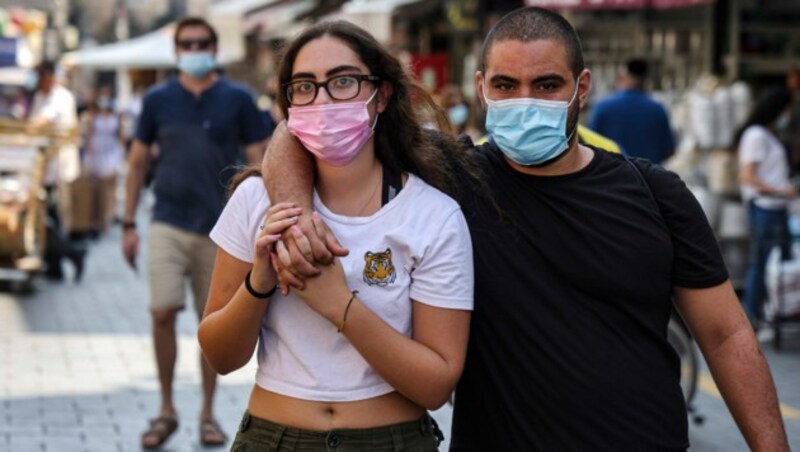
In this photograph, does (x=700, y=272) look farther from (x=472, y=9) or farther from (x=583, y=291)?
(x=472, y=9)

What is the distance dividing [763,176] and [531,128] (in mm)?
8841

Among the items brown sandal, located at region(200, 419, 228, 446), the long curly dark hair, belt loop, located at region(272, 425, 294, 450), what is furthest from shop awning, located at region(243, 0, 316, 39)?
belt loop, located at region(272, 425, 294, 450)

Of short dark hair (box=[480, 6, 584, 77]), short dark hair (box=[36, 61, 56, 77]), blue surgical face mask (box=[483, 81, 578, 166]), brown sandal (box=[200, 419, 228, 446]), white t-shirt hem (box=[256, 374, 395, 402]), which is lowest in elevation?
brown sandal (box=[200, 419, 228, 446])

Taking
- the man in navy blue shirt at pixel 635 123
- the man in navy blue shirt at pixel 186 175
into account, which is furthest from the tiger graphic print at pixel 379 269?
the man in navy blue shirt at pixel 635 123

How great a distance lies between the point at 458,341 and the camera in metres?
3.42

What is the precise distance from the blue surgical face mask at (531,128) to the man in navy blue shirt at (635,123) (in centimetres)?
721

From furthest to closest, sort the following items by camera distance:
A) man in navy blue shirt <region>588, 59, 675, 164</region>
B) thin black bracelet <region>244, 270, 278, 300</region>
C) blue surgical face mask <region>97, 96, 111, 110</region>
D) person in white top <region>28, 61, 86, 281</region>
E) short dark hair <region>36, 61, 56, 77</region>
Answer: blue surgical face mask <region>97, 96, 111, 110</region>
short dark hair <region>36, 61, 56, 77</region>
person in white top <region>28, 61, 86, 281</region>
man in navy blue shirt <region>588, 59, 675, 164</region>
thin black bracelet <region>244, 270, 278, 300</region>

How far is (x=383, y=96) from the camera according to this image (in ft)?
12.0

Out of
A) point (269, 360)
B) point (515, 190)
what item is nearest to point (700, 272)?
point (515, 190)

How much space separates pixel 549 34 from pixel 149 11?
74.7 metres

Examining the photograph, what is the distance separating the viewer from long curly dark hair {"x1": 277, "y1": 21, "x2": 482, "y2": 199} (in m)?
3.53

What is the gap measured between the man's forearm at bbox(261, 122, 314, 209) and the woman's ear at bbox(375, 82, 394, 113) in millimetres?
202

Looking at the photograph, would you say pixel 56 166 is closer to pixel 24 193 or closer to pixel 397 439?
pixel 24 193

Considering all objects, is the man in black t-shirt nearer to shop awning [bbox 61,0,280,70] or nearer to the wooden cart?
the wooden cart
